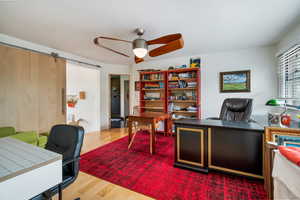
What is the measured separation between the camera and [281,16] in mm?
1964

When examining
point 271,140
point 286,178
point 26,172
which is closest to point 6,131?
point 26,172

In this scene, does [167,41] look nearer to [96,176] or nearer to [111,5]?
[111,5]

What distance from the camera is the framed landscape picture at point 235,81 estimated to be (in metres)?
3.36

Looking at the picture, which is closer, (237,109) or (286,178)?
(286,178)

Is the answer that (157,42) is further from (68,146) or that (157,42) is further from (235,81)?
(235,81)

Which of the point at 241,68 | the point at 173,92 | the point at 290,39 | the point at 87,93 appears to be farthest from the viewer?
the point at 87,93

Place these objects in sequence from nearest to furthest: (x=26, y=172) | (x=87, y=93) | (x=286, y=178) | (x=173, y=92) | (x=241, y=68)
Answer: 1. (x=26, y=172)
2. (x=286, y=178)
3. (x=241, y=68)
4. (x=173, y=92)
5. (x=87, y=93)

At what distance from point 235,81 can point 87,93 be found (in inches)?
175

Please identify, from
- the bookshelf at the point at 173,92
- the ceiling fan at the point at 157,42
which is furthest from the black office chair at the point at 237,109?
the ceiling fan at the point at 157,42

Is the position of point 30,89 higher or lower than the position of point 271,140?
higher

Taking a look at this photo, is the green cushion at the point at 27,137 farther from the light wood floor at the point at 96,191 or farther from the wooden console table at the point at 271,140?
the wooden console table at the point at 271,140

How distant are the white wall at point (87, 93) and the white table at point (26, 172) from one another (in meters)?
3.46

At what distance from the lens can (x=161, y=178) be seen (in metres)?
1.88

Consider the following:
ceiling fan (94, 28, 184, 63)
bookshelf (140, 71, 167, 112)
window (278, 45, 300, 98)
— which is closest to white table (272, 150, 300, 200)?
ceiling fan (94, 28, 184, 63)
